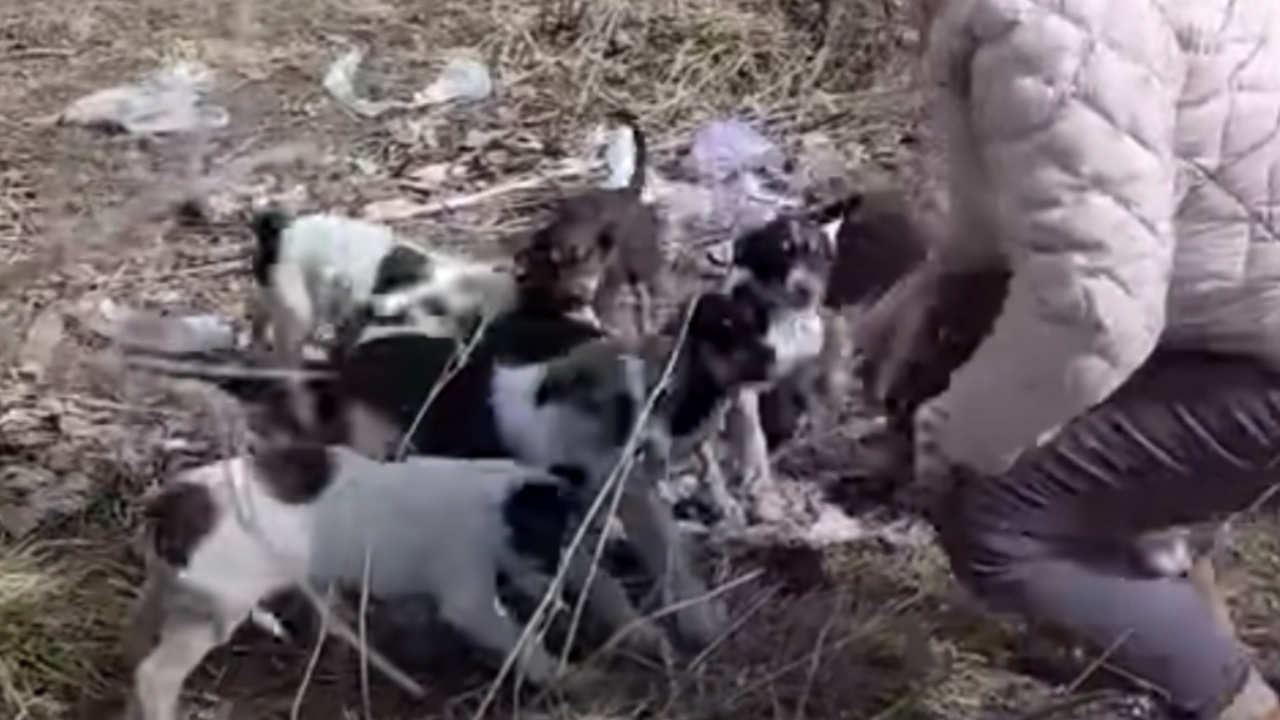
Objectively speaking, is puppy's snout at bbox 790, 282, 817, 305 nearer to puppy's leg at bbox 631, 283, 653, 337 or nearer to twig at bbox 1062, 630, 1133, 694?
puppy's leg at bbox 631, 283, 653, 337

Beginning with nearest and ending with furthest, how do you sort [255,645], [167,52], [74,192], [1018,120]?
[1018,120]
[255,645]
[74,192]
[167,52]

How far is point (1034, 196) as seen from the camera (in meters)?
2.70

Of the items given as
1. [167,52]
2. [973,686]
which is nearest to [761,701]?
[973,686]

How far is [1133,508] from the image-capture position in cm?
319

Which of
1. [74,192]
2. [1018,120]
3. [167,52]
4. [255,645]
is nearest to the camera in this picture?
[1018,120]

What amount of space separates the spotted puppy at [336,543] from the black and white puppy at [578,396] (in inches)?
3.3

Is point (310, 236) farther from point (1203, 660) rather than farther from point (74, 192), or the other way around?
point (1203, 660)

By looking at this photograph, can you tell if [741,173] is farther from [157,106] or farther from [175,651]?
[175,651]

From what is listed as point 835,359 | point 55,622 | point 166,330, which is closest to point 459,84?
point 166,330

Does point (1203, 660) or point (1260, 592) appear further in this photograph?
point (1260, 592)

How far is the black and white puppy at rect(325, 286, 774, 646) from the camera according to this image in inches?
146

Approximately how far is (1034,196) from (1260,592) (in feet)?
3.80

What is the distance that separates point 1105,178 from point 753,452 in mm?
1448

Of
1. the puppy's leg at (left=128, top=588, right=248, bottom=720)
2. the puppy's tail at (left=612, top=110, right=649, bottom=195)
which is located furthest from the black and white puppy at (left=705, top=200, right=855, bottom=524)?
the puppy's leg at (left=128, top=588, right=248, bottom=720)
